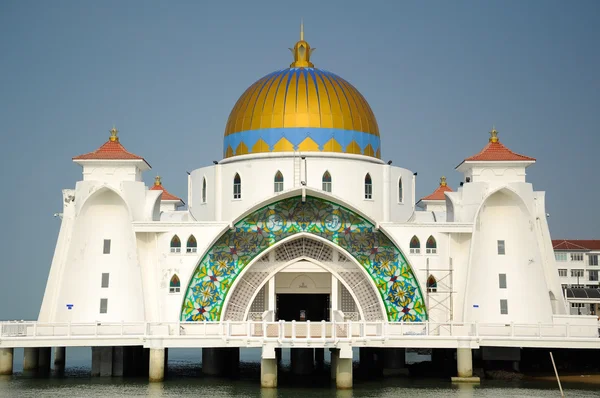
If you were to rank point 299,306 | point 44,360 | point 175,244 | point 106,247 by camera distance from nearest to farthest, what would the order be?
point 175,244
point 106,247
point 44,360
point 299,306

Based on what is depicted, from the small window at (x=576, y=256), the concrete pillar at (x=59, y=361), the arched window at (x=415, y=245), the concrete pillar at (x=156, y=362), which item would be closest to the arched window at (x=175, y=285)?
→ the concrete pillar at (x=156, y=362)

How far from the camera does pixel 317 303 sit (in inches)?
1804

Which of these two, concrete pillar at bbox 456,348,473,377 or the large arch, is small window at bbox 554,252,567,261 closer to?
the large arch

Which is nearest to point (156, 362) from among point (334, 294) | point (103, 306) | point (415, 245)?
point (103, 306)

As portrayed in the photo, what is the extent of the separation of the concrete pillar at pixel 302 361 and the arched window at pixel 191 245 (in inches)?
241

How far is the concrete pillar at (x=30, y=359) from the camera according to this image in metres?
36.2

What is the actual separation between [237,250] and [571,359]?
1438cm

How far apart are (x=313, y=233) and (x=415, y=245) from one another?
4076 millimetres

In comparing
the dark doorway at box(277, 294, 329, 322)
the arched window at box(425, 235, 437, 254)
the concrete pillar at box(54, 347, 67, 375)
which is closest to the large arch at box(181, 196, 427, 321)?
the arched window at box(425, 235, 437, 254)

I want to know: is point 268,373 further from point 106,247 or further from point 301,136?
point 301,136

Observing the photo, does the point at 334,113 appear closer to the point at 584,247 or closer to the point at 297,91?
the point at 297,91

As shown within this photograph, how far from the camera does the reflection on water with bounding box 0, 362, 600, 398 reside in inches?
1187

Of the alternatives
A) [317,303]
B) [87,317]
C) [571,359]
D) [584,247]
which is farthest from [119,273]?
[584,247]

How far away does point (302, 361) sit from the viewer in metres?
38.3
